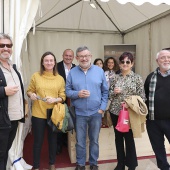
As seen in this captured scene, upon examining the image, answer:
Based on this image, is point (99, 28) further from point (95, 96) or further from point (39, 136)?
point (39, 136)

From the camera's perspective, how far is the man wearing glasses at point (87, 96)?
8.46 ft

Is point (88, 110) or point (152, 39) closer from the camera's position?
point (88, 110)

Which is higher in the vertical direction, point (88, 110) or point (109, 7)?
point (109, 7)

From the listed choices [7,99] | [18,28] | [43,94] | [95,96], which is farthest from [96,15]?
[7,99]

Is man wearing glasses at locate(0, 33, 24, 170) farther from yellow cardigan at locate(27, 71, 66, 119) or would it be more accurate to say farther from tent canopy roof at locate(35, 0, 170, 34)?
tent canopy roof at locate(35, 0, 170, 34)

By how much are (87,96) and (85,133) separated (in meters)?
0.53

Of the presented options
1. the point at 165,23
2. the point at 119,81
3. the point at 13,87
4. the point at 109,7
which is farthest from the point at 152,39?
the point at 13,87

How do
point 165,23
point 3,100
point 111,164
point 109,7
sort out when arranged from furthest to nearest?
point 109,7 → point 165,23 → point 111,164 → point 3,100

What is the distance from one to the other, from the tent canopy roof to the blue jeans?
3.28 m

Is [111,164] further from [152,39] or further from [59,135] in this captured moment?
[152,39]

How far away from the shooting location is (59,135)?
3561 mm

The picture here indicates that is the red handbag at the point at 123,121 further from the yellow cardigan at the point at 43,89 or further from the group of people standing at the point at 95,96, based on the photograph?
Answer: the yellow cardigan at the point at 43,89

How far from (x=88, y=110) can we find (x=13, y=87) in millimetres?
987

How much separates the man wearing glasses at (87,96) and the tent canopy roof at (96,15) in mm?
2900
